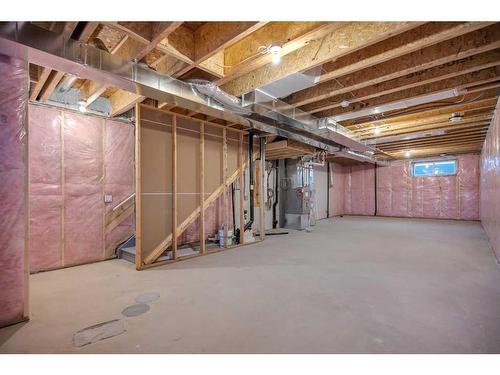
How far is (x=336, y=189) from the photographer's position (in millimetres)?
10969

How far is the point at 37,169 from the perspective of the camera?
3396 mm

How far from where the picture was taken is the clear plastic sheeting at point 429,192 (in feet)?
28.8

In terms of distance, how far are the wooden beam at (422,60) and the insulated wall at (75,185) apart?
129 inches

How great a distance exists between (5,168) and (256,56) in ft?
7.74

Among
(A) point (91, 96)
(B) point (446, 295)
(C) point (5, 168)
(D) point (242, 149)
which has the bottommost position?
(B) point (446, 295)

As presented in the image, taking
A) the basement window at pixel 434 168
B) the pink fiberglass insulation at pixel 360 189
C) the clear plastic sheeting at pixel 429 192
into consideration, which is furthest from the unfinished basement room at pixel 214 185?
the pink fiberglass insulation at pixel 360 189

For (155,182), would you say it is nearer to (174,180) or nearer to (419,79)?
(174,180)

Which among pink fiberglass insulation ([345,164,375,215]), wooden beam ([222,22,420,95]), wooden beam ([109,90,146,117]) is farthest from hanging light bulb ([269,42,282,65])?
pink fiberglass insulation ([345,164,375,215])

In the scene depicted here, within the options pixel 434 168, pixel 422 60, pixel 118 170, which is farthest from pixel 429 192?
pixel 118 170

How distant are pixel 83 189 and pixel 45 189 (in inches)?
17.9

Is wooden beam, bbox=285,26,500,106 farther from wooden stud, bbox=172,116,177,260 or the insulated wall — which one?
the insulated wall
